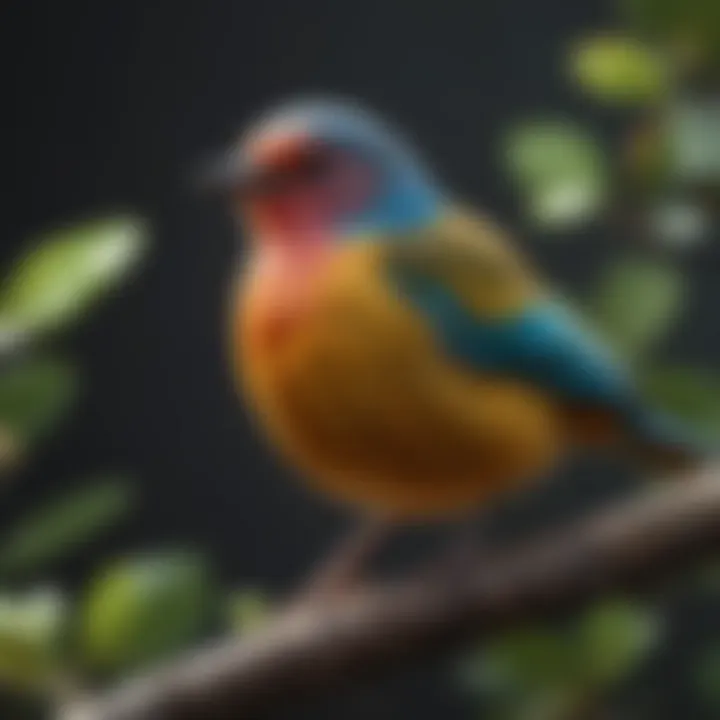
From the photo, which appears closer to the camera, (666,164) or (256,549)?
(666,164)

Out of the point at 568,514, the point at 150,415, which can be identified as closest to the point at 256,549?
the point at 150,415

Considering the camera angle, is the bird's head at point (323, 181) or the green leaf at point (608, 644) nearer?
the bird's head at point (323, 181)

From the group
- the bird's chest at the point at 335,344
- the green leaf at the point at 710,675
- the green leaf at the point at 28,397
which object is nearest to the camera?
the bird's chest at the point at 335,344

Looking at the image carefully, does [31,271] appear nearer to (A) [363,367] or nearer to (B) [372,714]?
(A) [363,367]

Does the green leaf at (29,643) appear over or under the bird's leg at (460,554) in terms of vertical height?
over

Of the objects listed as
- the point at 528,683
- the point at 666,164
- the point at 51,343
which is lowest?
the point at 528,683

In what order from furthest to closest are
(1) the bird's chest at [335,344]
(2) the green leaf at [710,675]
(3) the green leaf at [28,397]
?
(2) the green leaf at [710,675], (3) the green leaf at [28,397], (1) the bird's chest at [335,344]

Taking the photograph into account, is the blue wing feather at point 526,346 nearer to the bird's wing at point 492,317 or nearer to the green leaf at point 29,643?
the bird's wing at point 492,317

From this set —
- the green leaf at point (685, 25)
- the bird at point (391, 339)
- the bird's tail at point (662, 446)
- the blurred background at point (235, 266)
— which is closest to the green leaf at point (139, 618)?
the blurred background at point (235, 266)
